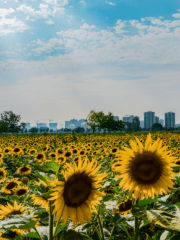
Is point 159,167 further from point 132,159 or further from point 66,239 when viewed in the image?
point 66,239

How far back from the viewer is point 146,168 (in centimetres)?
148

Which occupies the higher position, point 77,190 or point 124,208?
point 77,190

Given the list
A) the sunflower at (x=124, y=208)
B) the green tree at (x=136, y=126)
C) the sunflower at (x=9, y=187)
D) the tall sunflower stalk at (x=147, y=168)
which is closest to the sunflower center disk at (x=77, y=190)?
the tall sunflower stalk at (x=147, y=168)

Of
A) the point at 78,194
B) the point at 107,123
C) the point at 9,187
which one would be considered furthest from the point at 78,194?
the point at 107,123

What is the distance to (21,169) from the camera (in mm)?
5434

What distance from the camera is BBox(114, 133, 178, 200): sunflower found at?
1.47 meters

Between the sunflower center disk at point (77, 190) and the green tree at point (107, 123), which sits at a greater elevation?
the green tree at point (107, 123)

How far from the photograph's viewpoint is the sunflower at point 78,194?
4.21 feet

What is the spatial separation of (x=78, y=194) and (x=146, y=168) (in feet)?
1.51

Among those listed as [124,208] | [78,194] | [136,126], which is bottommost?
[124,208]

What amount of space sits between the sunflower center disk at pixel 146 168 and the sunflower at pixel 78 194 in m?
0.26

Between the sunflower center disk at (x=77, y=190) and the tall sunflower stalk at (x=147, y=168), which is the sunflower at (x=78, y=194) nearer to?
the sunflower center disk at (x=77, y=190)

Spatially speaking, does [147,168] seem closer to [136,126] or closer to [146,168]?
[146,168]

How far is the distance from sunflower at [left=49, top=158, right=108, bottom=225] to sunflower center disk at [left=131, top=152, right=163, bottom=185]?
0.26 metres
